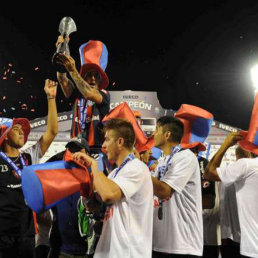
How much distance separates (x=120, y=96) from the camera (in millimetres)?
11180

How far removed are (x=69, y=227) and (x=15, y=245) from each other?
55 cm

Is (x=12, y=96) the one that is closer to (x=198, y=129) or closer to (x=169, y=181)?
(x=198, y=129)

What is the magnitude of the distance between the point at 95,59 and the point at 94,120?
2.48 ft

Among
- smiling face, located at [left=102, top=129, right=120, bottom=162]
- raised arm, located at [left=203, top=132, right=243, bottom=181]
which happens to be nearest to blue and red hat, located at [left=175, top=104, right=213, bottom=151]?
raised arm, located at [left=203, top=132, right=243, bottom=181]

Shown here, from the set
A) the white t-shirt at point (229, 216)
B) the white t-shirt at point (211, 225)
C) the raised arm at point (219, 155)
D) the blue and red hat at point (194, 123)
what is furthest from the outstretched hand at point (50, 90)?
the white t-shirt at point (211, 225)

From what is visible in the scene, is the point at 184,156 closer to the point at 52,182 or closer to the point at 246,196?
the point at 246,196

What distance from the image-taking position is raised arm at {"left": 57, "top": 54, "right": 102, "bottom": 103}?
3701mm

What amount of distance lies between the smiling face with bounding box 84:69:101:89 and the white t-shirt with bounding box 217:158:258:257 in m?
1.68

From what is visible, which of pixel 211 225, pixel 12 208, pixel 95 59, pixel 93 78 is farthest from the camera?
pixel 211 225

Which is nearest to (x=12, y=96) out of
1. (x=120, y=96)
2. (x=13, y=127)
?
(x=120, y=96)

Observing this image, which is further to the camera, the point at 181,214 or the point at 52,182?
the point at 181,214

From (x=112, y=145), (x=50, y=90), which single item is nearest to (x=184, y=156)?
(x=112, y=145)

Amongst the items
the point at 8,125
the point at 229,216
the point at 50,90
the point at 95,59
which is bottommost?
the point at 229,216

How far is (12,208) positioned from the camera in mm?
3680
